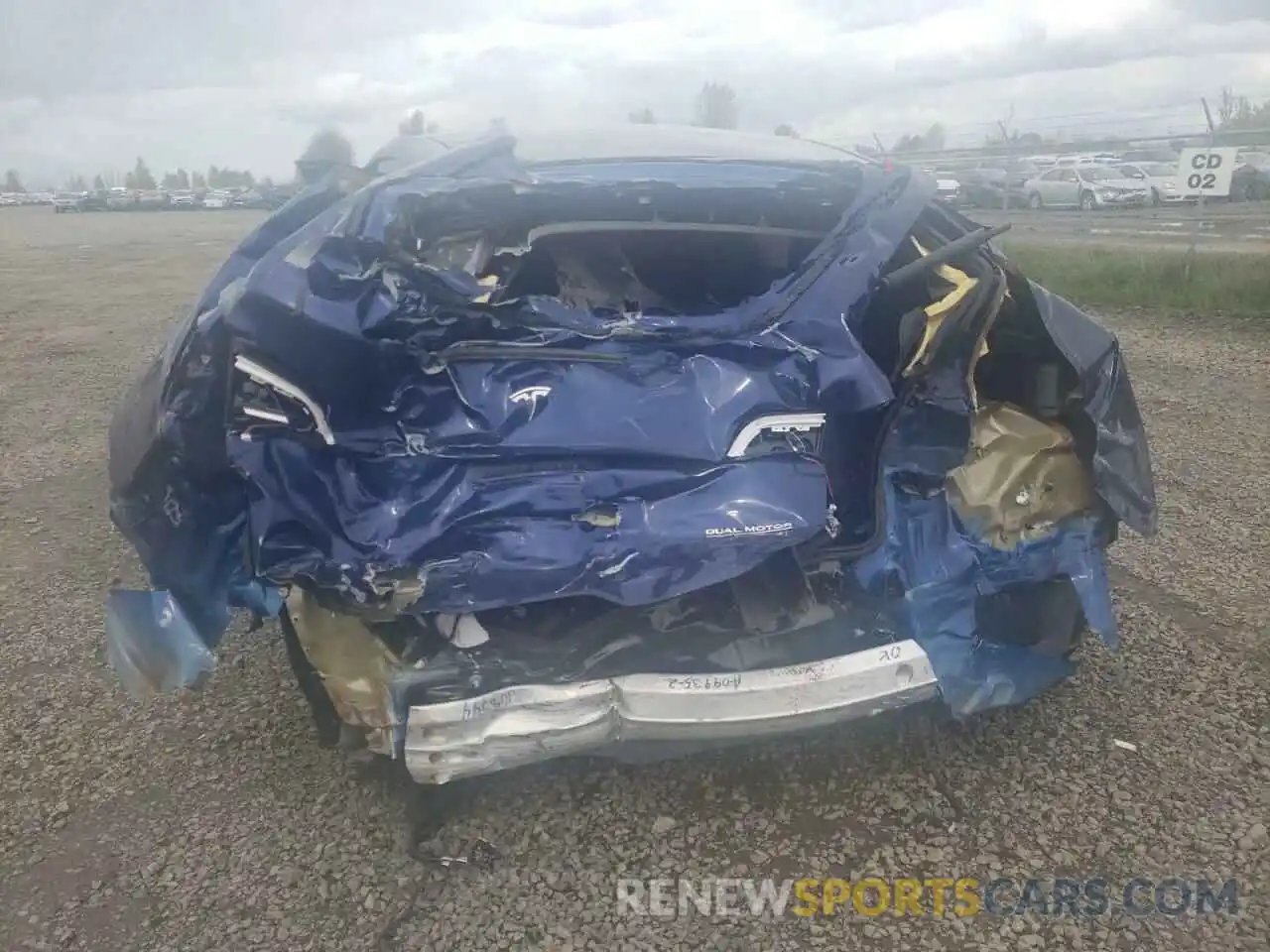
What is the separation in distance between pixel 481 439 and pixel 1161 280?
9.30 m

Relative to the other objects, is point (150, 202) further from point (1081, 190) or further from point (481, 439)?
point (481, 439)

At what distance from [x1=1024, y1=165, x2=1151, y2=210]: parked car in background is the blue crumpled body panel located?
20.5 meters

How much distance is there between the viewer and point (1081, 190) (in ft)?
68.0

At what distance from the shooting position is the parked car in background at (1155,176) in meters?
20.8

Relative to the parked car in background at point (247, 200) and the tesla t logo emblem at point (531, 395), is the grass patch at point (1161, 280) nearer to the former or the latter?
the tesla t logo emblem at point (531, 395)

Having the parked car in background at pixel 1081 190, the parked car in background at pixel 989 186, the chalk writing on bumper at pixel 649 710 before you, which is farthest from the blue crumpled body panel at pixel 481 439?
the parked car in background at pixel 1081 190

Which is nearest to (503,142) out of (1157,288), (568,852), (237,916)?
(568,852)

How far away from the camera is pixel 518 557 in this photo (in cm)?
225

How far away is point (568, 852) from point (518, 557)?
775 mm

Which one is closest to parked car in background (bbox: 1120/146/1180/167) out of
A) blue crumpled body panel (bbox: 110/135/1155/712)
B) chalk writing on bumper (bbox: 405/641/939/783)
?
blue crumpled body panel (bbox: 110/135/1155/712)

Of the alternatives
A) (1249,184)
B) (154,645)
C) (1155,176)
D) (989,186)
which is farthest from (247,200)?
(154,645)

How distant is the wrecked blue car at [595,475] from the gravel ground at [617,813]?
0.28 meters

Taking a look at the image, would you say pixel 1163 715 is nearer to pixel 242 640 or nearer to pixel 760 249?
pixel 760 249

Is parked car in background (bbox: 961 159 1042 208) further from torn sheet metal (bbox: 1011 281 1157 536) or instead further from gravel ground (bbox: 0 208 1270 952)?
torn sheet metal (bbox: 1011 281 1157 536)
